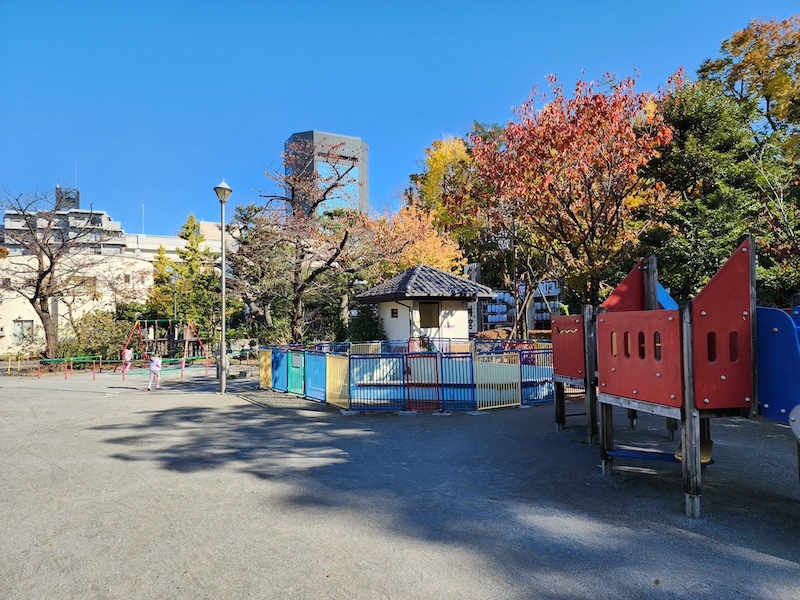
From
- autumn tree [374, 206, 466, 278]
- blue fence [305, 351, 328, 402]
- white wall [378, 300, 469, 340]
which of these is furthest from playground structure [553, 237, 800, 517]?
autumn tree [374, 206, 466, 278]

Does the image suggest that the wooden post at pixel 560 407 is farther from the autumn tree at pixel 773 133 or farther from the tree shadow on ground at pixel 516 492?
the autumn tree at pixel 773 133

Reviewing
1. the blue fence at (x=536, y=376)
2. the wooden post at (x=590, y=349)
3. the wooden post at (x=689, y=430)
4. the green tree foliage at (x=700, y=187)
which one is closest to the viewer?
the wooden post at (x=689, y=430)

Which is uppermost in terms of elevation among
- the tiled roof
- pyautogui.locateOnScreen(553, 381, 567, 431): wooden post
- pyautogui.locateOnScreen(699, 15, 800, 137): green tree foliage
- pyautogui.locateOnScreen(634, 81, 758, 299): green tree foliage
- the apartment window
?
pyautogui.locateOnScreen(699, 15, 800, 137): green tree foliage

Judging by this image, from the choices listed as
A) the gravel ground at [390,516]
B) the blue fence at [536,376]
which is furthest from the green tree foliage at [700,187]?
the gravel ground at [390,516]

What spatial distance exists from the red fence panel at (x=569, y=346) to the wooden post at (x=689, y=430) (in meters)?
3.01

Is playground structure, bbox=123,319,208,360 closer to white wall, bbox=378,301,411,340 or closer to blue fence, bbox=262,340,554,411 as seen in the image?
white wall, bbox=378,301,411,340

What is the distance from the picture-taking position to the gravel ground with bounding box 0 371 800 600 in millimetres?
3888

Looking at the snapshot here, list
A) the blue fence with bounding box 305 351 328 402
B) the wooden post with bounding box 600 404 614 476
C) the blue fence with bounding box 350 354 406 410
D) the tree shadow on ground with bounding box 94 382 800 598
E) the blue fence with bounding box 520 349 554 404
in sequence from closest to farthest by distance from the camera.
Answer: the tree shadow on ground with bounding box 94 382 800 598 → the wooden post with bounding box 600 404 614 476 → the blue fence with bounding box 350 354 406 410 → the blue fence with bounding box 520 349 554 404 → the blue fence with bounding box 305 351 328 402

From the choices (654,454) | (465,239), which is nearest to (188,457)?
(654,454)

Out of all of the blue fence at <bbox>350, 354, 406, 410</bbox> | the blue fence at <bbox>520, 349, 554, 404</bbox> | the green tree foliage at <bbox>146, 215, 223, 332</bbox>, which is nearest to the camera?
the blue fence at <bbox>350, 354, 406, 410</bbox>

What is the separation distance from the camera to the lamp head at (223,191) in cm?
1559

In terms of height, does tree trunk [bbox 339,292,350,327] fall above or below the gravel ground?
above

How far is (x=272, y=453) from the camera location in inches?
322

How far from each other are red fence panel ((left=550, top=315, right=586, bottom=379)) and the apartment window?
13392 mm
